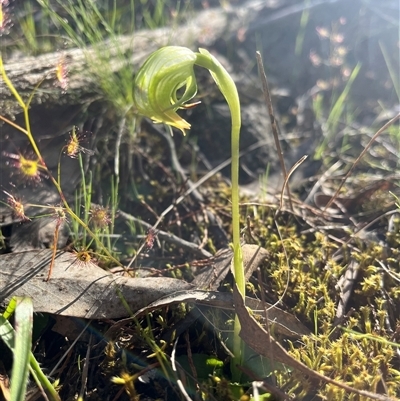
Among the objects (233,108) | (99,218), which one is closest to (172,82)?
(233,108)

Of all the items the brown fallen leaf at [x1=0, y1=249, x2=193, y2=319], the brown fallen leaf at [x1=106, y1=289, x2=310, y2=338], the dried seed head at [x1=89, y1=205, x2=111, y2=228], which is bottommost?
the brown fallen leaf at [x1=106, y1=289, x2=310, y2=338]

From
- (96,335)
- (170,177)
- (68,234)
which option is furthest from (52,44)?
(96,335)

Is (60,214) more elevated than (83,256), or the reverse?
(60,214)

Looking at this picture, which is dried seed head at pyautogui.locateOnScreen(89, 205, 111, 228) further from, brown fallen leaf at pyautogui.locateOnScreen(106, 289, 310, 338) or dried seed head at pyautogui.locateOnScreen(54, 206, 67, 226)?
brown fallen leaf at pyautogui.locateOnScreen(106, 289, 310, 338)

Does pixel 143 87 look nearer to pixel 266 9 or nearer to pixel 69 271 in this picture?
pixel 69 271

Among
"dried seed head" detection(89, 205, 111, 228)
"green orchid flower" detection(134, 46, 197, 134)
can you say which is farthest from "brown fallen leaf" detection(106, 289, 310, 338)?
"green orchid flower" detection(134, 46, 197, 134)

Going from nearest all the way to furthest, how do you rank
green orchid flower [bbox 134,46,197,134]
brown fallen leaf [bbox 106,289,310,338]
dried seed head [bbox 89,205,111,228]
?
green orchid flower [bbox 134,46,197,134]
brown fallen leaf [bbox 106,289,310,338]
dried seed head [bbox 89,205,111,228]

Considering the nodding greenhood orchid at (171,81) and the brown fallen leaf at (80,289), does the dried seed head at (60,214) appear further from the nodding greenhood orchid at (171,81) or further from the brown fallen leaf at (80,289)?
the nodding greenhood orchid at (171,81)

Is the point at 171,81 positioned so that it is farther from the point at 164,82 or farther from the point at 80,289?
the point at 80,289
